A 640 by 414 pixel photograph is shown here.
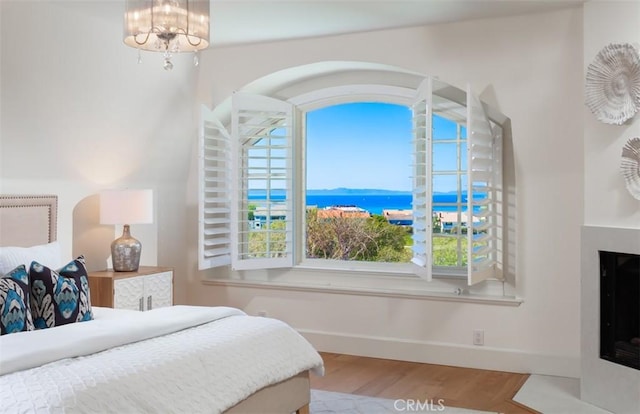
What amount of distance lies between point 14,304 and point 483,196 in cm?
340

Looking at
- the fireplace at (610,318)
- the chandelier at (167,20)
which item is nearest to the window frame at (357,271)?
the fireplace at (610,318)

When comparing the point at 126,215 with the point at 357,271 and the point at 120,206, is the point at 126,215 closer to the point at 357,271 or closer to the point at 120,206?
the point at 120,206

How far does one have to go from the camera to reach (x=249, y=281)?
586 centimetres

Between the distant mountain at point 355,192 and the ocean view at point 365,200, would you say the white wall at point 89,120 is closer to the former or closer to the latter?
the ocean view at point 365,200

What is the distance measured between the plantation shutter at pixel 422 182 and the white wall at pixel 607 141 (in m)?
0.99

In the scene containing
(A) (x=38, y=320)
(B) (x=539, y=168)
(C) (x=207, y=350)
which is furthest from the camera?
(B) (x=539, y=168)

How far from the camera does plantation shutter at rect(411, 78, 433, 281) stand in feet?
14.6

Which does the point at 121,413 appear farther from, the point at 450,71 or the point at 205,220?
the point at 450,71

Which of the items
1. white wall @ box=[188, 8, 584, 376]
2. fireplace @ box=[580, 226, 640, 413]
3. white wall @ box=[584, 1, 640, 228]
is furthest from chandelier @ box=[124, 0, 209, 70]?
fireplace @ box=[580, 226, 640, 413]

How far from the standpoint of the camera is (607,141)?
4066 millimetres

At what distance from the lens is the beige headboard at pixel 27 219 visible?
4074mm

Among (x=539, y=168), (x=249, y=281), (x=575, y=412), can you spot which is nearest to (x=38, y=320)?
(x=249, y=281)

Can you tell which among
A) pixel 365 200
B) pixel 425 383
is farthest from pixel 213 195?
pixel 425 383

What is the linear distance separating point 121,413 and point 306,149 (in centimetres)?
383
